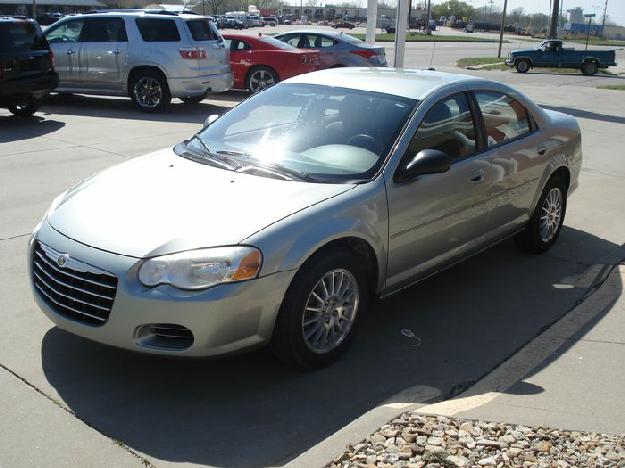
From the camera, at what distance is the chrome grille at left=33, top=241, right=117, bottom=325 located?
12.2ft

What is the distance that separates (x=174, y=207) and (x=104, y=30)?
11620mm

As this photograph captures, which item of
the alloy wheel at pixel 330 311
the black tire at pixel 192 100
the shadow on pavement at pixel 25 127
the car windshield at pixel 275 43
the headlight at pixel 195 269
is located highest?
the car windshield at pixel 275 43

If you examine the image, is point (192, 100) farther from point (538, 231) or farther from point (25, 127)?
point (538, 231)

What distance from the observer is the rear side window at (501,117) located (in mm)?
5523

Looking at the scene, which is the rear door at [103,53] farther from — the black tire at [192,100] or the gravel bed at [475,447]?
the gravel bed at [475,447]

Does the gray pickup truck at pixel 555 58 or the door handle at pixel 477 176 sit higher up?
the door handle at pixel 477 176

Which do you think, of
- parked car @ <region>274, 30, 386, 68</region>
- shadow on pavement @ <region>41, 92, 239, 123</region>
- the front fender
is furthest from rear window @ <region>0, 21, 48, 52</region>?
the front fender

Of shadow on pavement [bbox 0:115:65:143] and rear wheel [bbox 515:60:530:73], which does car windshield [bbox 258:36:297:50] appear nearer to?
shadow on pavement [bbox 0:115:65:143]

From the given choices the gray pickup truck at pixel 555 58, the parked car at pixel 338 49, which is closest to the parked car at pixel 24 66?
the parked car at pixel 338 49

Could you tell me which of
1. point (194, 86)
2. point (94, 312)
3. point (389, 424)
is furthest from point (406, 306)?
point (194, 86)

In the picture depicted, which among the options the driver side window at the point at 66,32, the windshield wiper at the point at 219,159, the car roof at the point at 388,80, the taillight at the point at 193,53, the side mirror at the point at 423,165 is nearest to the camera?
the side mirror at the point at 423,165

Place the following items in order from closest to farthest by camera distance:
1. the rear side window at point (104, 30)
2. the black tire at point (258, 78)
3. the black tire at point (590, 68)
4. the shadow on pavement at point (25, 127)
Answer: the shadow on pavement at point (25, 127) → the rear side window at point (104, 30) → the black tire at point (258, 78) → the black tire at point (590, 68)

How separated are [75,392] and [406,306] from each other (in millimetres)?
2401

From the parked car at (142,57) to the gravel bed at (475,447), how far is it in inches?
464
